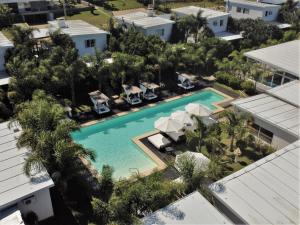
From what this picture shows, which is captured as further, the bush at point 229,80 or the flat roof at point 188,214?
the bush at point 229,80

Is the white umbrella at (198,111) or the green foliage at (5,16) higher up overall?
the green foliage at (5,16)

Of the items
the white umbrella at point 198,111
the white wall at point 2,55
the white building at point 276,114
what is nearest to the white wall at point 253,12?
the white building at point 276,114

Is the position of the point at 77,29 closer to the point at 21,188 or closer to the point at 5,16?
the point at 5,16

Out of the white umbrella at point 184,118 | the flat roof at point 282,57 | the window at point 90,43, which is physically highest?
the window at point 90,43

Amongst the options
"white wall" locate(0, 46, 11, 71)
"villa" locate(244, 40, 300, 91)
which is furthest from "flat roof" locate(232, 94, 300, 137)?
"white wall" locate(0, 46, 11, 71)

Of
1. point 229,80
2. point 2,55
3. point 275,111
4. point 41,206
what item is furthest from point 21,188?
point 229,80

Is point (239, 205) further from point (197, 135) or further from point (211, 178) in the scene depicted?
point (197, 135)

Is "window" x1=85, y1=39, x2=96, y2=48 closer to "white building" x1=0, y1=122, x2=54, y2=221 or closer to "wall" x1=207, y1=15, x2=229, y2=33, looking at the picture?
"wall" x1=207, y1=15, x2=229, y2=33

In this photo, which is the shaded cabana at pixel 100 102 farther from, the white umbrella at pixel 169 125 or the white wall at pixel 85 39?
the white wall at pixel 85 39
